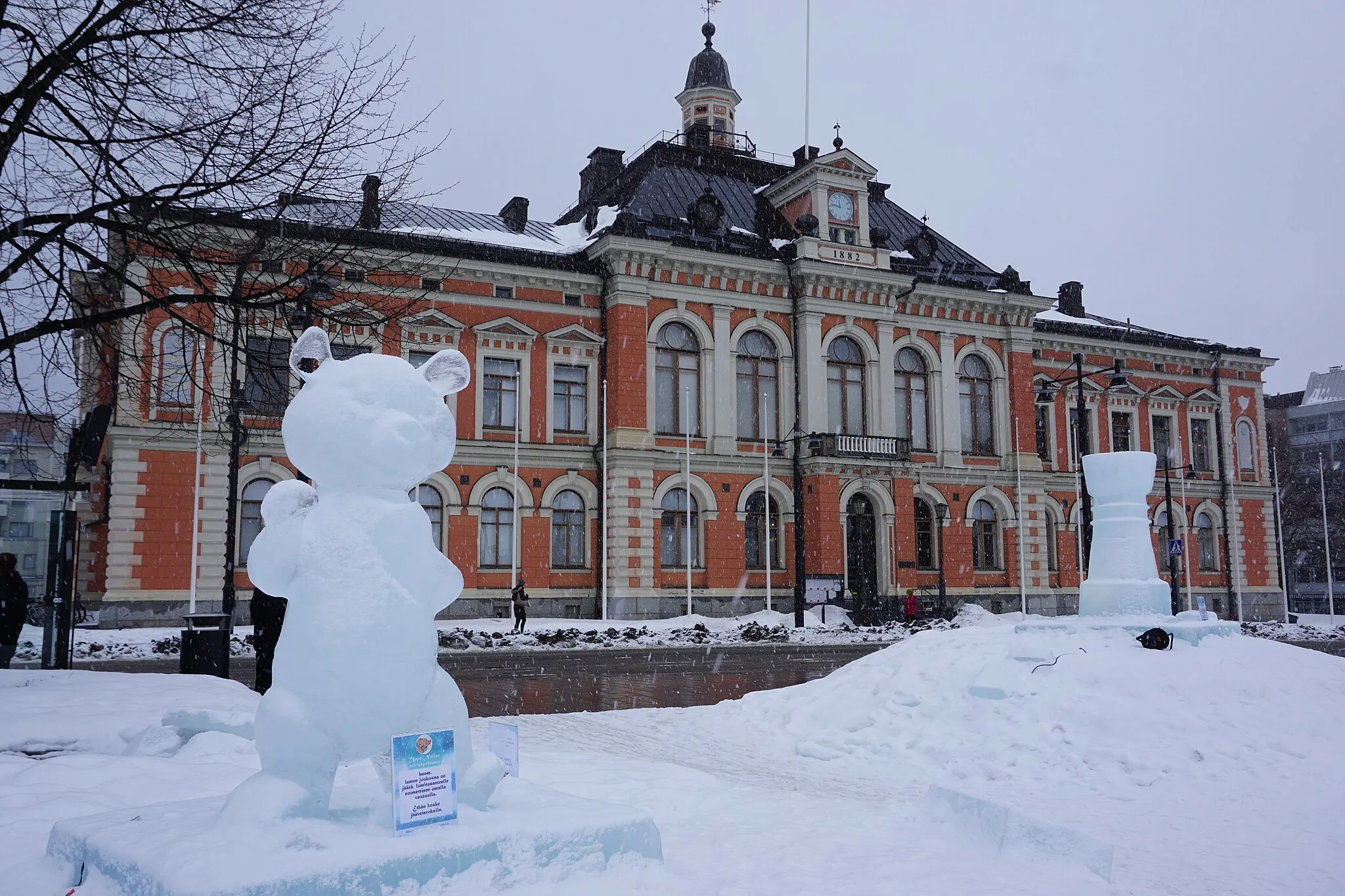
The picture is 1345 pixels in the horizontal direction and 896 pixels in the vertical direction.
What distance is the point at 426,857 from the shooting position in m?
3.75

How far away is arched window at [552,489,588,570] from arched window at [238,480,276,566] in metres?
7.97

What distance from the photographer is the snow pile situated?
25.1 ft

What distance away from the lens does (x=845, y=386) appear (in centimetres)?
3300

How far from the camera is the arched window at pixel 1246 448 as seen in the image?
41.2 metres

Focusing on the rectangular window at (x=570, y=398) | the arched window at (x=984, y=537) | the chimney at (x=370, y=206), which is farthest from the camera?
the arched window at (x=984, y=537)

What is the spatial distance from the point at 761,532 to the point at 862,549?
11.3 ft

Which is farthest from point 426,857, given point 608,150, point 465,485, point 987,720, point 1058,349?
point 1058,349

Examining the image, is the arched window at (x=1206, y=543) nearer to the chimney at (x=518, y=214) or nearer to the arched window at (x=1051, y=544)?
the arched window at (x=1051, y=544)

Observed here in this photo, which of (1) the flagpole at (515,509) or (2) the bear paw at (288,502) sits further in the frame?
(1) the flagpole at (515,509)

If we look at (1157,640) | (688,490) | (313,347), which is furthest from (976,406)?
(313,347)

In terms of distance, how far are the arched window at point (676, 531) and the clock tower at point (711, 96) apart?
54.3 ft

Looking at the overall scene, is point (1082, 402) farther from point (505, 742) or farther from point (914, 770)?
point (505, 742)

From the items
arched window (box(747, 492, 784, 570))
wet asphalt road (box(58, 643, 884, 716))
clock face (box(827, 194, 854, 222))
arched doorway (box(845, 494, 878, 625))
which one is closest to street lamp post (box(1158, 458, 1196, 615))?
arched doorway (box(845, 494, 878, 625))

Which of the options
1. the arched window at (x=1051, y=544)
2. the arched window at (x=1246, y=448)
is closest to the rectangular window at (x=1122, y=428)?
the arched window at (x=1051, y=544)
